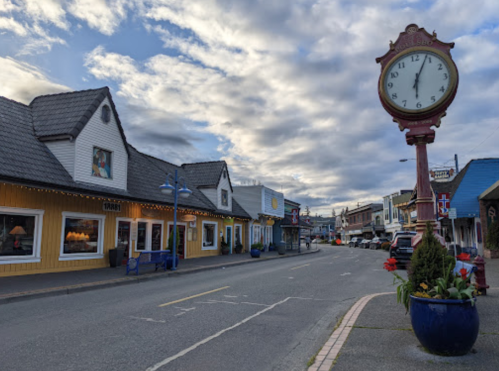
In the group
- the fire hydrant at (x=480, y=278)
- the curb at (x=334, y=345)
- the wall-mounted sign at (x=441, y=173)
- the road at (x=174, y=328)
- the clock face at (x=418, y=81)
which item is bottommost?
the road at (x=174, y=328)

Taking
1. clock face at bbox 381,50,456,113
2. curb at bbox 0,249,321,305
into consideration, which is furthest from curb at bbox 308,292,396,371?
curb at bbox 0,249,321,305

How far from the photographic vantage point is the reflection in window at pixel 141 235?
21.5 meters

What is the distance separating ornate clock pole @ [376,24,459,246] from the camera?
7.41 metres

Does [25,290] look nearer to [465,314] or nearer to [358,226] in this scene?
[465,314]

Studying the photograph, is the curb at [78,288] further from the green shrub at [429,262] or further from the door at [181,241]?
the green shrub at [429,262]

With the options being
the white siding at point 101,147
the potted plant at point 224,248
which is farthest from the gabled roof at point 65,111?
the potted plant at point 224,248

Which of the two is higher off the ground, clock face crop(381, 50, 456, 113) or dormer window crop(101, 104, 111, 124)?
dormer window crop(101, 104, 111, 124)

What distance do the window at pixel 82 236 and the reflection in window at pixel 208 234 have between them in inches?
462

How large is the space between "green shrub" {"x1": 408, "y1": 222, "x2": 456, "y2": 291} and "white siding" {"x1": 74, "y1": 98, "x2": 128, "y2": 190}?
48.5ft

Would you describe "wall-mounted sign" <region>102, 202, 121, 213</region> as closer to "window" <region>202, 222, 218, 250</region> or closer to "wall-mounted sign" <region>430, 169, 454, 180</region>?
"window" <region>202, 222, 218, 250</region>

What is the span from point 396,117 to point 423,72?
3.22 feet

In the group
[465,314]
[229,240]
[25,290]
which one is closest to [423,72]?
[465,314]

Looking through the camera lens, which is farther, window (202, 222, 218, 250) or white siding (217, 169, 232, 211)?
white siding (217, 169, 232, 211)

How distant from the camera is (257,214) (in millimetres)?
39781
